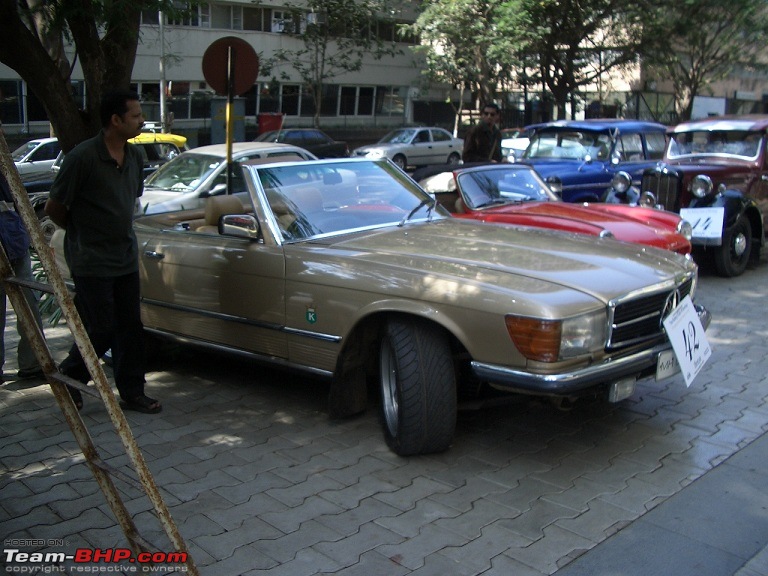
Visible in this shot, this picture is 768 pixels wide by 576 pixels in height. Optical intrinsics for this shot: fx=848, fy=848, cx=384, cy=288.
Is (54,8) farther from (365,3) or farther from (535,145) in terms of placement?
(365,3)

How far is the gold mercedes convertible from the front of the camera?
4133 millimetres

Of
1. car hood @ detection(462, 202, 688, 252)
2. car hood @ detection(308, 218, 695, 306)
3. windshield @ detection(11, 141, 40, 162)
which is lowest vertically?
windshield @ detection(11, 141, 40, 162)

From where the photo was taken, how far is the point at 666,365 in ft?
14.8

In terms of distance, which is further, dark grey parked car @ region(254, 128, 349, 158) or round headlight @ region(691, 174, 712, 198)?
dark grey parked car @ region(254, 128, 349, 158)

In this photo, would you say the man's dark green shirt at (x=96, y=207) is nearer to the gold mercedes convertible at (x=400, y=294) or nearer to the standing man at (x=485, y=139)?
the gold mercedes convertible at (x=400, y=294)

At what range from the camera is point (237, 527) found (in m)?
3.81

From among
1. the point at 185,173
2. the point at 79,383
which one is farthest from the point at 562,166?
the point at 79,383

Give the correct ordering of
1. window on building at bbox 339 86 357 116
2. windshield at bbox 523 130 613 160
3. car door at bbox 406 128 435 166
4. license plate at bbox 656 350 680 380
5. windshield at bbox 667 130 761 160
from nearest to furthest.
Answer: license plate at bbox 656 350 680 380
windshield at bbox 667 130 761 160
windshield at bbox 523 130 613 160
car door at bbox 406 128 435 166
window on building at bbox 339 86 357 116

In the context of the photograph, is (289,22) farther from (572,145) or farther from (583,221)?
(583,221)

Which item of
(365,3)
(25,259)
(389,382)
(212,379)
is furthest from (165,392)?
(365,3)

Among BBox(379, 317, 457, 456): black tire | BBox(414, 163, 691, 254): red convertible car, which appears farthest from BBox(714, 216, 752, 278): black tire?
BBox(379, 317, 457, 456): black tire

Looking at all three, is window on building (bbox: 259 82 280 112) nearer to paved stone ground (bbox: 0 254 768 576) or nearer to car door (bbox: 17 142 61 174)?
car door (bbox: 17 142 61 174)

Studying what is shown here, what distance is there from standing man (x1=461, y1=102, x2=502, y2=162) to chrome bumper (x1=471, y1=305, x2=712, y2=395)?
6.35 metres

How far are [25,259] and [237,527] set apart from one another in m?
2.79
